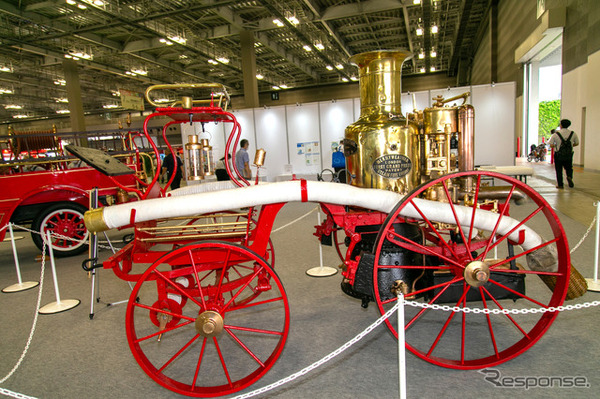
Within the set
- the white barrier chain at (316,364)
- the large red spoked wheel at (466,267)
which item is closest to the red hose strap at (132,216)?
the white barrier chain at (316,364)

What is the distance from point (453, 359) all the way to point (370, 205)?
3.61 ft

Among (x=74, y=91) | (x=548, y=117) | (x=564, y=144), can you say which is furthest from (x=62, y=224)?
(x=548, y=117)

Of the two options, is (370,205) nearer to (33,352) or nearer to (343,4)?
(33,352)

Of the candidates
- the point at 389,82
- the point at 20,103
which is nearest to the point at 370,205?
the point at 389,82

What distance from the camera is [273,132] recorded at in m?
11.7

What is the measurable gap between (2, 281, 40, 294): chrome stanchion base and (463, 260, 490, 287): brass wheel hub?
4428 millimetres

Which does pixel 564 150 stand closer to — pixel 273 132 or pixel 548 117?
pixel 273 132

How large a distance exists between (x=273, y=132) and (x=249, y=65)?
4437 mm

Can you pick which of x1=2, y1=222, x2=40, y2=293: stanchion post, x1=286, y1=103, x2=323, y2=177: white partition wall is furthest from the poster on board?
x1=2, y1=222, x2=40, y2=293: stanchion post

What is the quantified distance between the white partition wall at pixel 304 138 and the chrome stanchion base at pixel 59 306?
8599 mm

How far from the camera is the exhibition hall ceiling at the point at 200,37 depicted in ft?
38.4

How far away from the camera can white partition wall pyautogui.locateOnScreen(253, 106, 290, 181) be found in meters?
11.6

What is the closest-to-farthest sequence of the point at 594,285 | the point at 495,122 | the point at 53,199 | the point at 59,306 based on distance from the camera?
the point at 594,285 → the point at 59,306 → the point at 53,199 → the point at 495,122

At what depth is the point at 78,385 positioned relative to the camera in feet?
7.45
